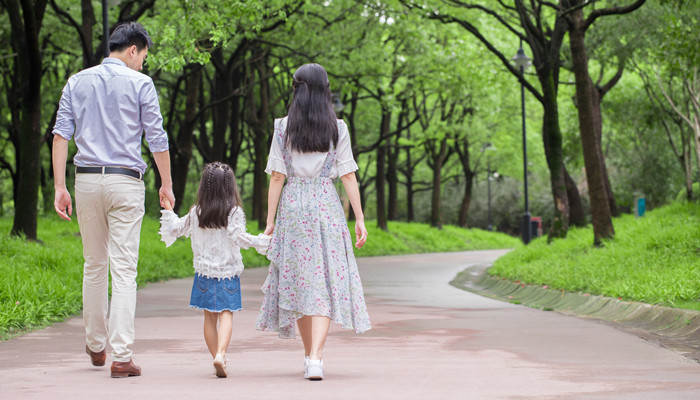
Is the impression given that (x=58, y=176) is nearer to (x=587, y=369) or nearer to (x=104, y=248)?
(x=104, y=248)

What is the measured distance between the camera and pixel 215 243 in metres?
6.52

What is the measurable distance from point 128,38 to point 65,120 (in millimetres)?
714

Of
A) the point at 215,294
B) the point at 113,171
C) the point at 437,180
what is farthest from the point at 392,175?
the point at 113,171

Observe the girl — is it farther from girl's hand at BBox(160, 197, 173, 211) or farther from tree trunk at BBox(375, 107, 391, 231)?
tree trunk at BBox(375, 107, 391, 231)

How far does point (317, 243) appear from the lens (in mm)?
6254

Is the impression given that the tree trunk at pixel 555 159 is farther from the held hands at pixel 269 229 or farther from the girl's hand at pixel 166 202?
the girl's hand at pixel 166 202

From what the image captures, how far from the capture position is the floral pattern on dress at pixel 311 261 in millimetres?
6227

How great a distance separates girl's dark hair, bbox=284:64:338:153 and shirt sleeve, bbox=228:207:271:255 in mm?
642

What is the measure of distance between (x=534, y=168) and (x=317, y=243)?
170 feet

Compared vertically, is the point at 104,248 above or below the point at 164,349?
→ above

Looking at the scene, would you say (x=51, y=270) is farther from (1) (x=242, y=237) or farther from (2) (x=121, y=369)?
(2) (x=121, y=369)

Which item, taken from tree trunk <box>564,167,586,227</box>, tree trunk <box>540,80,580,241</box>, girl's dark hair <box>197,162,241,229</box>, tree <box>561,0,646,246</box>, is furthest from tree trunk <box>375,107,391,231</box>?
girl's dark hair <box>197,162,241,229</box>

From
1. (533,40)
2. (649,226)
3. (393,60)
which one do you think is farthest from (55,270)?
(393,60)

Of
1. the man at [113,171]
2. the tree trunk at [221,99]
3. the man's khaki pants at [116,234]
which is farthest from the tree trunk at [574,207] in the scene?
the man's khaki pants at [116,234]
